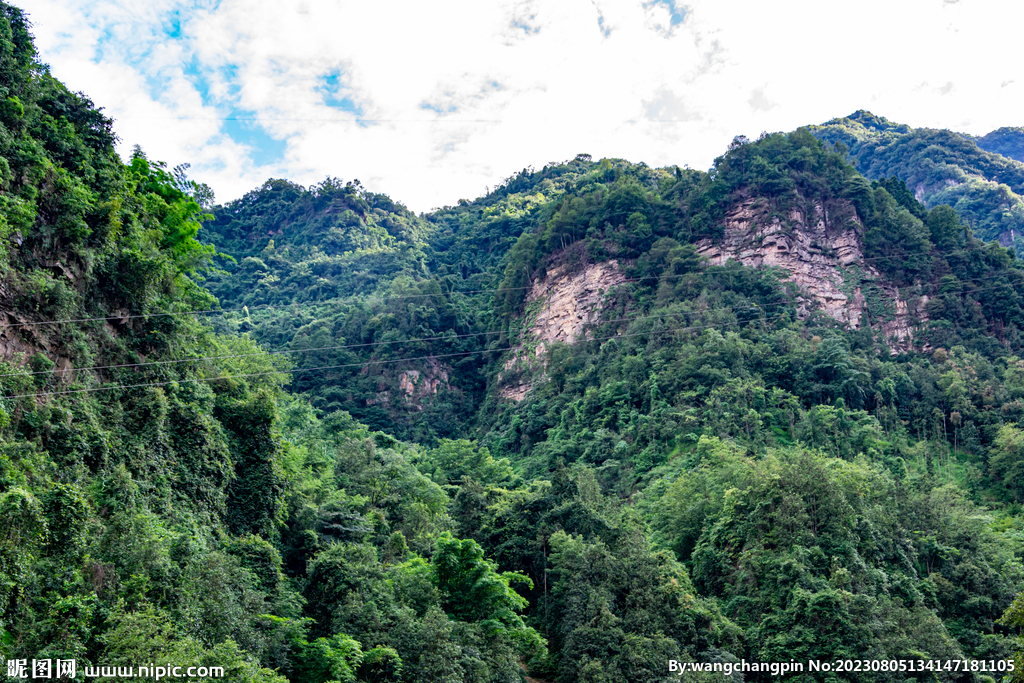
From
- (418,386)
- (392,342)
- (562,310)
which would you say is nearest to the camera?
(562,310)

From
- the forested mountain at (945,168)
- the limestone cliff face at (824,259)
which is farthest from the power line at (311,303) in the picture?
the forested mountain at (945,168)

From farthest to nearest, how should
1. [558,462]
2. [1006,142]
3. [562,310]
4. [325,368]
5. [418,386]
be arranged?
[1006,142] < [418,386] < [325,368] < [562,310] < [558,462]

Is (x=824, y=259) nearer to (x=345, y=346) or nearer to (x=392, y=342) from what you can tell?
(x=392, y=342)

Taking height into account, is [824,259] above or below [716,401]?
above

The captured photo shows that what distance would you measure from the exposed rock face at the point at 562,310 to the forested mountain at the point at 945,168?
2938cm

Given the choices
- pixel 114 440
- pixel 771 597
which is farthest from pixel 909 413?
pixel 114 440

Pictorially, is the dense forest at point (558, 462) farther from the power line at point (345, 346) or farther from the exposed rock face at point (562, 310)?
the exposed rock face at point (562, 310)

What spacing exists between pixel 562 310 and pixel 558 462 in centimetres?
2333

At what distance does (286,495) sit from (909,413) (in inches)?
1257

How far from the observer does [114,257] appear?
1942cm

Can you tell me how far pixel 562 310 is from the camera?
171 ft

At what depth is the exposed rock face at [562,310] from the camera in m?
50.6

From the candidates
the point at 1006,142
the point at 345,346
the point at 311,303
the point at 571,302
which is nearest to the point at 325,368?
the point at 345,346

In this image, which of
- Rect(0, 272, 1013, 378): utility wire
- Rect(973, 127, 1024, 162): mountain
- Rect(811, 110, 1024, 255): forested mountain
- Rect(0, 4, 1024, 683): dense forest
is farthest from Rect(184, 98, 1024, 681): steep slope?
Rect(973, 127, 1024, 162): mountain
